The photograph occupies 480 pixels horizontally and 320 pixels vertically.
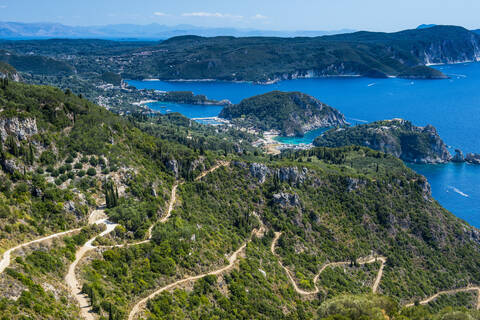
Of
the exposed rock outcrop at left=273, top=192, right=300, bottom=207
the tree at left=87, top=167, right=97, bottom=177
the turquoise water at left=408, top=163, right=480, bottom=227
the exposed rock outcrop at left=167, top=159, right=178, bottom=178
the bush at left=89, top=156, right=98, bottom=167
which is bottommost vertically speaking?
the turquoise water at left=408, top=163, right=480, bottom=227

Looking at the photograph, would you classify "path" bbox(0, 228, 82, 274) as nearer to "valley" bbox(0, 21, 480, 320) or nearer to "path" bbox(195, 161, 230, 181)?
"valley" bbox(0, 21, 480, 320)

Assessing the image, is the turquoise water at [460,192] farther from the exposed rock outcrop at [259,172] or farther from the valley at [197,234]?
the exposed rock outcrop at [259,172]

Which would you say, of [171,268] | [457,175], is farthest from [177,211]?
[457,175]

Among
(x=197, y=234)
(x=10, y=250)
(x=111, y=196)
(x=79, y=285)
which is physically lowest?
(x=197, y=234)

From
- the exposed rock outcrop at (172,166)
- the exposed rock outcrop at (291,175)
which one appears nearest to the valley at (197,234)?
the exposed rock outcrop at (291,175)

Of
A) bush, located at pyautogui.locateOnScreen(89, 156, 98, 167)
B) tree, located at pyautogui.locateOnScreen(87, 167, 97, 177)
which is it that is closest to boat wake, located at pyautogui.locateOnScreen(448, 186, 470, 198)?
bush, located at pyautogui.locateOnScreen(89, 156, 98, 167)

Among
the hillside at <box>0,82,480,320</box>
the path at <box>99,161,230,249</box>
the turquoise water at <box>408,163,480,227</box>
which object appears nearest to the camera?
the hillside at <box>0,82,480,320</box>

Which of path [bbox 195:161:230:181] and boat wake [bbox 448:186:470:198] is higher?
path [bbox 195:161:230:181]

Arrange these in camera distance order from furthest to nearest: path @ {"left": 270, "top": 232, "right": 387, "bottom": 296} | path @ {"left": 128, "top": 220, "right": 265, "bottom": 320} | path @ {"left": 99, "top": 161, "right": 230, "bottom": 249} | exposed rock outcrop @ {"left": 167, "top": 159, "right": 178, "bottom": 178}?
1. exposed rock outcrop @ {"left": 167, "top": 159, "right": 178, "bottom": 178}
2. path @ {"left": 270, "top": 232, "right": 387, "bottom": 296}
3. path @ {"left": 99, "top": 161, "right": 230, "bottom": 249}
4. path @ {"left": 128, "top": 220, "right": 265, "bottom": 320}

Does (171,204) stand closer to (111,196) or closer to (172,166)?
(172,166)

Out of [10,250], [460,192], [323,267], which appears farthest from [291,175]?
[460,192]
